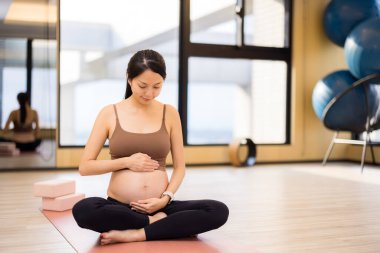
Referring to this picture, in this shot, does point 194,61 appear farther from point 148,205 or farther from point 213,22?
point 148,205

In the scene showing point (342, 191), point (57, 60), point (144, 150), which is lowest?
point (342, 191)

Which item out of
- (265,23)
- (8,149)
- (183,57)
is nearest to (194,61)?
(183,57)

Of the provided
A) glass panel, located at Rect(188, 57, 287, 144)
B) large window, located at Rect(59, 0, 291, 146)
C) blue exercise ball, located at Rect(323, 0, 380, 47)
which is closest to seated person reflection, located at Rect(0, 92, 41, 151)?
large window, located at Rect(59, 0, 291, 146)

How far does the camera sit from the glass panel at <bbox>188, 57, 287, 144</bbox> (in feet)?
17.5

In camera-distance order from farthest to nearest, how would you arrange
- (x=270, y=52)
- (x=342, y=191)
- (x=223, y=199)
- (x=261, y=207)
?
(x=270, y=52) < (x=342, y=191) < (x=223, y=199) < (x=261, y=207)

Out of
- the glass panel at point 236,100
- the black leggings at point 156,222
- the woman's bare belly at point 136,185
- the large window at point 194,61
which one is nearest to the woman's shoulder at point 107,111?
the woman's bare belly at point 136,185

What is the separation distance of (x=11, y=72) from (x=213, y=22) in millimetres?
2170

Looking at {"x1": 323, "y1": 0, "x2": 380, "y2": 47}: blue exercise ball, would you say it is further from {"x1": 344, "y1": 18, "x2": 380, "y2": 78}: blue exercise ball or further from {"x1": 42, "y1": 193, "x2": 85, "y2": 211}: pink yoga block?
{"x1": 42, "y1": 193, "x2": 85, "y2": 211}: pink yoga block

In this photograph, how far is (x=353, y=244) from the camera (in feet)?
6.82

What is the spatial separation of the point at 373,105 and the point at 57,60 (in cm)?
314

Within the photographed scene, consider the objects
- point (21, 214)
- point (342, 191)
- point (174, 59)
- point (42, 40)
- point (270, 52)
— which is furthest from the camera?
point (270, 52)

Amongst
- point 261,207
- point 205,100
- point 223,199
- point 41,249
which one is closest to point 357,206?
point 261,207

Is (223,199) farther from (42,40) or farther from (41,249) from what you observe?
(42,40)

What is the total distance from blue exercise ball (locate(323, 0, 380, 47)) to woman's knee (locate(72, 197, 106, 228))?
393cm
